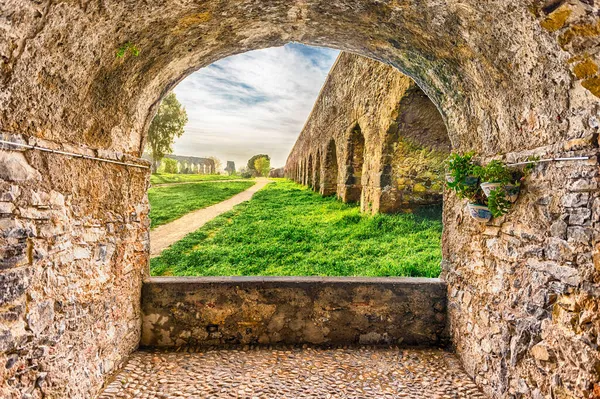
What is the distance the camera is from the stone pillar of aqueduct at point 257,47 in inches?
80.4

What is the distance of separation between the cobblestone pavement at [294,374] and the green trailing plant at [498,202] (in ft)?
5.61

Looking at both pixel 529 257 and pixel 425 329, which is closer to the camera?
pixel 529 257

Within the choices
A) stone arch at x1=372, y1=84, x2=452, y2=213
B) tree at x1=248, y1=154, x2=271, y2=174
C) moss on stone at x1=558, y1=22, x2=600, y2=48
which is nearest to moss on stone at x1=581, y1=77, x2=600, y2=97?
moss on stone at x1=558, y1=22, x2=600, y2=48

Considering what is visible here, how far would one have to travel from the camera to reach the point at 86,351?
9.25ft

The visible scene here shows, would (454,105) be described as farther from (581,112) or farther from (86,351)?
(86,351)

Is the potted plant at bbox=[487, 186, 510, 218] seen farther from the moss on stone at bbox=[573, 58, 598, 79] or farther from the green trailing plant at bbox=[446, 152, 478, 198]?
the moss on stone at bbox=[573, 58, 598, 79]

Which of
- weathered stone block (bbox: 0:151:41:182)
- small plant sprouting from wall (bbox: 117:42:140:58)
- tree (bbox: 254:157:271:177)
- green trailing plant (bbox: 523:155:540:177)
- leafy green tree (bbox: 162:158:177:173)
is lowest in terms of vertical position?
weathered stone block (bbox: 0:151:41:182)

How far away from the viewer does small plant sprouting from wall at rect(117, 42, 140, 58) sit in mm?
2697

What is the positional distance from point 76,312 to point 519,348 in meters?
3.51

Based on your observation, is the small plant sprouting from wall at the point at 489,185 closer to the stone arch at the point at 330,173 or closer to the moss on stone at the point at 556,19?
the moss on stone at the point at 556,19

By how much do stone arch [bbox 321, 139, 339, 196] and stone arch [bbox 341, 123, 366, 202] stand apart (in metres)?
3.28

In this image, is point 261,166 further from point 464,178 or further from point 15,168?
point 15,168

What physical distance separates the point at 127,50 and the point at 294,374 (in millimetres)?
3331

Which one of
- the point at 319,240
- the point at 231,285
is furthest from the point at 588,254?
the point at 319,240
